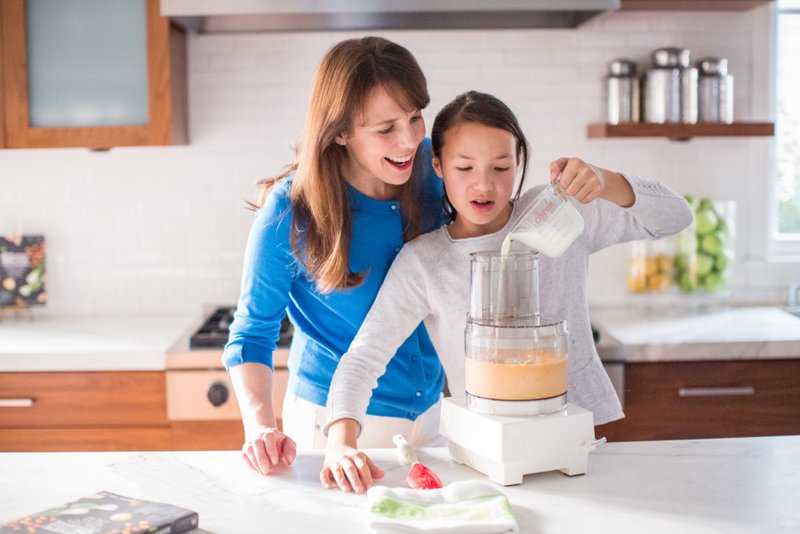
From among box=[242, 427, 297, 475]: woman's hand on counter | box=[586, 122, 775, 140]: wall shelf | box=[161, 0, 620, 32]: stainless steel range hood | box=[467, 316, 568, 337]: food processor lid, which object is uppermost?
box=[161, 0, 620, 32]: stainless steel range hood

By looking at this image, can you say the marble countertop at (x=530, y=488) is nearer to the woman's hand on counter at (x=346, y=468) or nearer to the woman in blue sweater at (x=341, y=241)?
the woman's hand on counter at (x=346, y=468)

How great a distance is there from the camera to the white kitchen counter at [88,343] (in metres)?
2.87

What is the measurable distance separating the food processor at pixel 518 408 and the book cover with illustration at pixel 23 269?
91.0 inches

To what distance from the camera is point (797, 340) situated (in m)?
2.84

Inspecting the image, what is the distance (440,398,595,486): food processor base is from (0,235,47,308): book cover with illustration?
2337 millimetres

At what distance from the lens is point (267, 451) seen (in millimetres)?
1626

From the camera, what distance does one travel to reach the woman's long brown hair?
1.91m

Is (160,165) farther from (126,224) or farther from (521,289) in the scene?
(521,289)

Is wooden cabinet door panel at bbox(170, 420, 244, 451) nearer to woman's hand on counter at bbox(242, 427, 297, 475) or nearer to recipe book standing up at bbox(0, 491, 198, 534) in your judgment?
woman's hand on counter at bbox(242, 427, 297, 475)

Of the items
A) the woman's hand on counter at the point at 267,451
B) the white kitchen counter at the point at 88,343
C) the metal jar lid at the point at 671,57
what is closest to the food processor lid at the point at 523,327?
the woman's hand on counter at the point at 267,451

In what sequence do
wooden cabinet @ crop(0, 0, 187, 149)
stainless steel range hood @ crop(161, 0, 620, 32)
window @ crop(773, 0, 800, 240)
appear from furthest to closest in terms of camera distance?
window @ crop(773, 0, 800, 240) < wooden cabinet @ crop(0, 0, 187, 149) < stainless steel range hood @ crop(161, 0, 620, 32)

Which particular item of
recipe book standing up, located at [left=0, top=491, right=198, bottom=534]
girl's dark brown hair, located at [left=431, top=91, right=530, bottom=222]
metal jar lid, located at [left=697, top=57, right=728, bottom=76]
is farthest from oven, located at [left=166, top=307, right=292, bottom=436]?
metal jar lid, located at [left=697, top=57, right=728, bottom=76]

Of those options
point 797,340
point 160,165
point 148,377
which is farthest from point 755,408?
point 160,165

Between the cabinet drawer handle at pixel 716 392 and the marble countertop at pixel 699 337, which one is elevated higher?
the marble countertop at pixel 699 337
